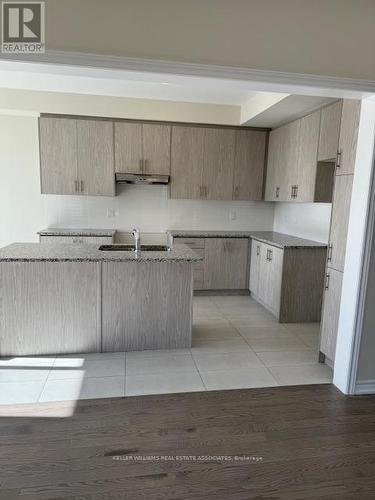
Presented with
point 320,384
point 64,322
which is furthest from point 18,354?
point 320,384

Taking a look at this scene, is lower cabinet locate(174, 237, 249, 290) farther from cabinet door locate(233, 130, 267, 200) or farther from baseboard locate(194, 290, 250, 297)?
cabinet door locate(233, 130, 267, 200)

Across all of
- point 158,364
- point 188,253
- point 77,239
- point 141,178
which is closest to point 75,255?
point 188,253

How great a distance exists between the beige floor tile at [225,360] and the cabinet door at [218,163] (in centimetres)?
256

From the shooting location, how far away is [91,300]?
2.95 m

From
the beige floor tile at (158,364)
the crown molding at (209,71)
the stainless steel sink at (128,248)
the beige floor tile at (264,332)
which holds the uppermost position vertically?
the crown molding at (209,71)

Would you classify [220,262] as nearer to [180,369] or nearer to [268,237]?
[268,237]

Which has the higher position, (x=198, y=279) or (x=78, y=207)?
(x=78, y=207)

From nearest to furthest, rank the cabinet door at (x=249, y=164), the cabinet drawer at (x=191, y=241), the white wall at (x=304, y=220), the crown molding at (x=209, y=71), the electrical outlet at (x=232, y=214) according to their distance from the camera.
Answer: the crown molding at (x=209, y=71) → the white wall at (x=304, y=220) → the cabinet drawer at (x=191, y=241) → the cabinet door at (x=249, y=164) → the electrical outlet at (x=232, y=214)

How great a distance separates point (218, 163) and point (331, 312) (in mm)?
2836

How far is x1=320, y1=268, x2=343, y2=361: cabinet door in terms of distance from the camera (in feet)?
9.10

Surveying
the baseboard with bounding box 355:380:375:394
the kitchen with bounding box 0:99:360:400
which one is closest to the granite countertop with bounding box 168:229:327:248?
the kitchen with bounding box 0:99:360:400

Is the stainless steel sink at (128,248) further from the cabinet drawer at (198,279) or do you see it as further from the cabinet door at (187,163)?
the cabinet door at (187,163)

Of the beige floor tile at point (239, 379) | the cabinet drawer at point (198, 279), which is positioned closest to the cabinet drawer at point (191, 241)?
the cabinet drawer at point (198, 279)

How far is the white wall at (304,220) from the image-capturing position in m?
4.05
